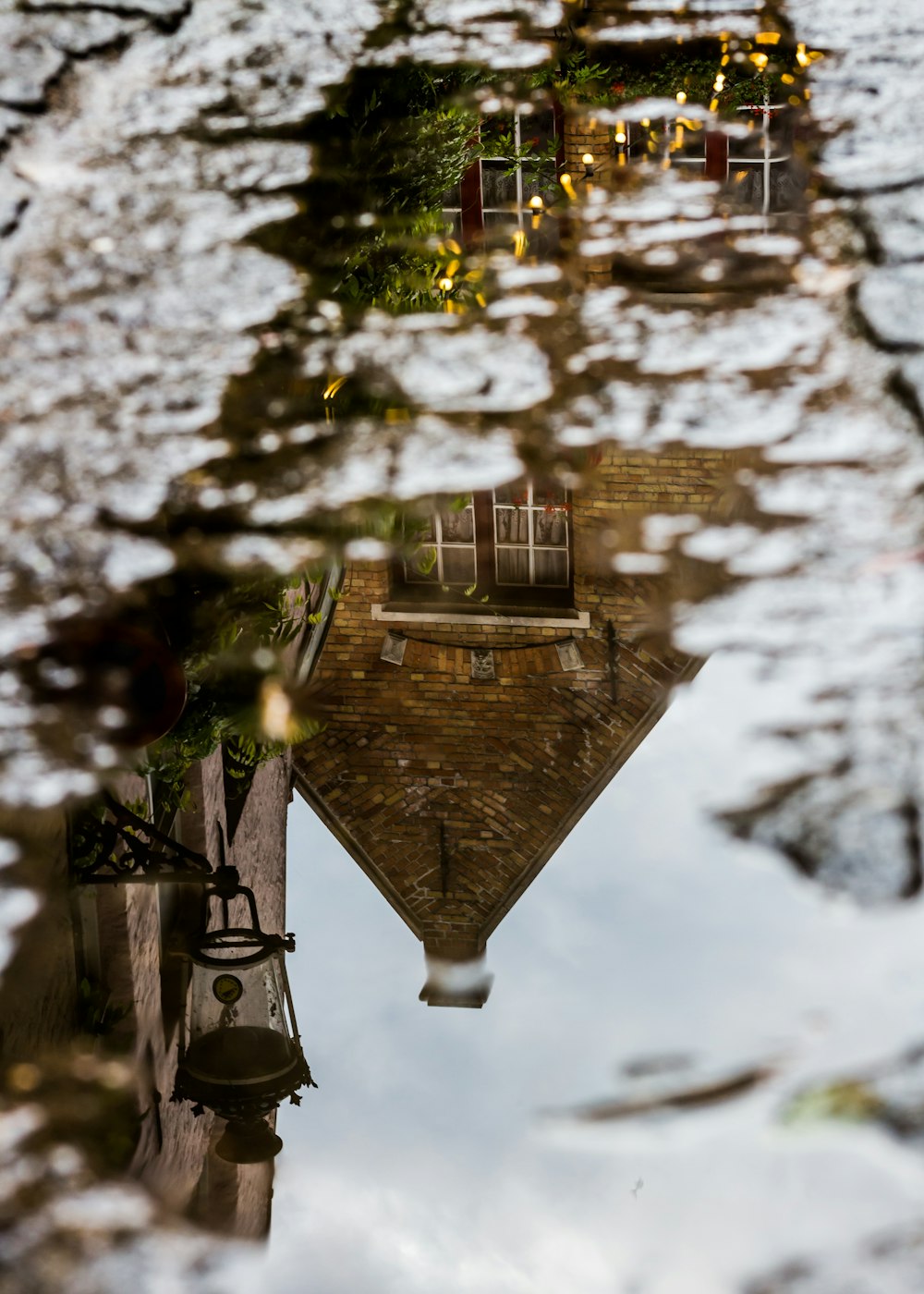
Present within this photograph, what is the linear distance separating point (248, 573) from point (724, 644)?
3.75ft

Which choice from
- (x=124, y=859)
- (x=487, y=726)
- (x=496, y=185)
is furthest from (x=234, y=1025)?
(x=496, y=185)

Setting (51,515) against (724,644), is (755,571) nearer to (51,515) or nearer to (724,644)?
(724,644)

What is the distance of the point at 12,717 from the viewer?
281 centimetres

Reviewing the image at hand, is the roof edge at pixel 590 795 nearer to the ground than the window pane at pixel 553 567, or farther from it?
nearer to the ground

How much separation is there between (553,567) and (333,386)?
0.96 meters

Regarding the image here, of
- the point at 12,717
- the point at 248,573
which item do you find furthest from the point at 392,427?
the point at 12,717

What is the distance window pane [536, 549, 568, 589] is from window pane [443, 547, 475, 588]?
18cm

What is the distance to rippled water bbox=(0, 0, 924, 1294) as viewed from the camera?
2.36 meters

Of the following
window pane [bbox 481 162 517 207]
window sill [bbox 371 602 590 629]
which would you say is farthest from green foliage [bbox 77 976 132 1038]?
window pane [bbox 481 162 517 207]

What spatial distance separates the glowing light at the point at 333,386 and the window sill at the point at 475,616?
29.7 inches

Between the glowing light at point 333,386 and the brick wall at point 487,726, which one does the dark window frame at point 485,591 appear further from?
the glowing light at point 333,386

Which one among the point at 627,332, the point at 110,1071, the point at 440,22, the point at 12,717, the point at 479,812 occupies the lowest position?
the point at 110,1071

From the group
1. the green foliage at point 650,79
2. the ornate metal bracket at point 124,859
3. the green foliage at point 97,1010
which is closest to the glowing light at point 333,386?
the ornate metal bracket at point 124,859

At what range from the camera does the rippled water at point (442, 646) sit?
7.73ft
